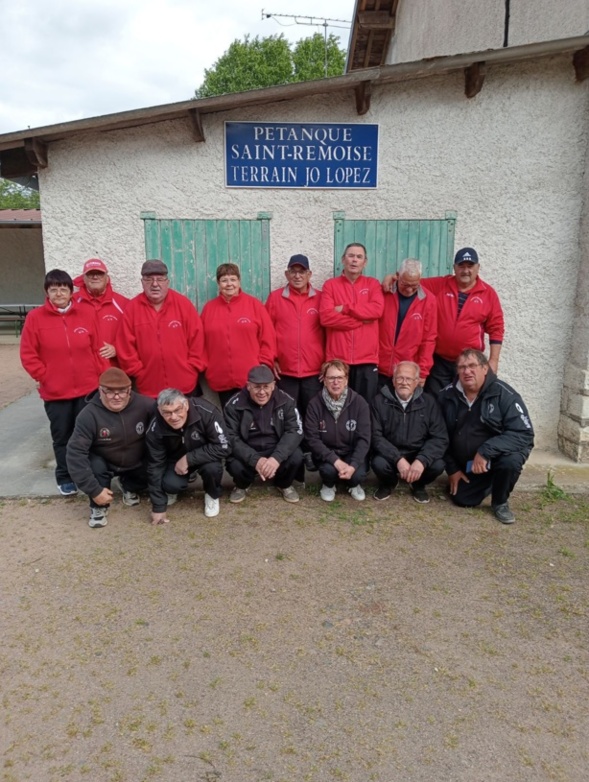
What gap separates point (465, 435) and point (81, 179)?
3928 millimetres

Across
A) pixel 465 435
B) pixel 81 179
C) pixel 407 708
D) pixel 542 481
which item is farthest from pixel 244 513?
pixel 81 179

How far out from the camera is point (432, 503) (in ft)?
14.5

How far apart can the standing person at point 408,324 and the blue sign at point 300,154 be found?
1.08 metres

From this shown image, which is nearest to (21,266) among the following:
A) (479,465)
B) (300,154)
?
(300,154)

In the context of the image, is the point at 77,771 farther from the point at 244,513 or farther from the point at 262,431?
the point at 262,431

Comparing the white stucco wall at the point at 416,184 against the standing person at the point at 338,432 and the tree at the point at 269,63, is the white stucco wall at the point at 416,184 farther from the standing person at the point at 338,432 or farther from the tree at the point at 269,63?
the tree at the point at 269,63

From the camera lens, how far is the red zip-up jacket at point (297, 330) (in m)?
4.71

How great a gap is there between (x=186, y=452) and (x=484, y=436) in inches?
89.6

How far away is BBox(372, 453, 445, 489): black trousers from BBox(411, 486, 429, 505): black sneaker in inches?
0.7

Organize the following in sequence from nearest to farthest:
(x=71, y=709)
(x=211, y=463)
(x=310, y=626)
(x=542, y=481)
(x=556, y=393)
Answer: (x=71, y=709), (x=310, y=626), (x=211, y=463), (x=542, y=481), (x=556, y=393)

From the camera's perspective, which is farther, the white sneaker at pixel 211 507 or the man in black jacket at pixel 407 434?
the man in black jacket at pixel 407 434

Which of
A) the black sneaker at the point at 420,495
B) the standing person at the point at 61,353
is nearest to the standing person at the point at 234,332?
the standing person at the point at 61,353

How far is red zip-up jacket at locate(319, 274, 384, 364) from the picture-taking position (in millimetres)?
4555

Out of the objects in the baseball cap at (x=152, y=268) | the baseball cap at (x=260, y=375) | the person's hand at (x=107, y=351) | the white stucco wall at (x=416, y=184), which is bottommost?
the baseball cap at (x=260, y=375)
